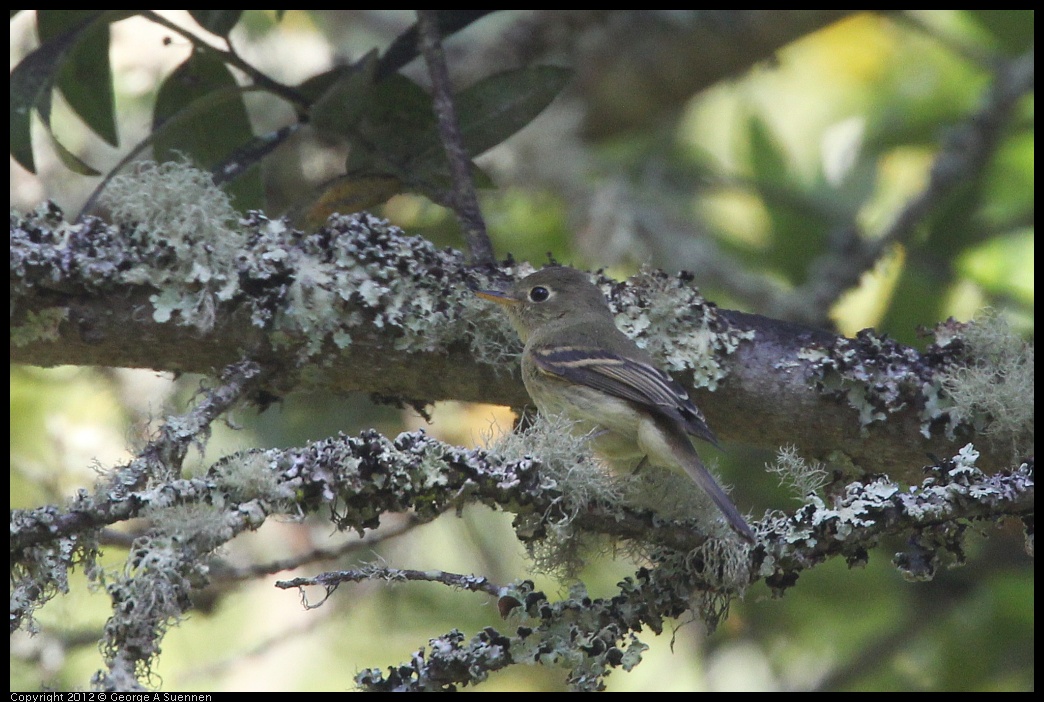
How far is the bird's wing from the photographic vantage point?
9.93 ft

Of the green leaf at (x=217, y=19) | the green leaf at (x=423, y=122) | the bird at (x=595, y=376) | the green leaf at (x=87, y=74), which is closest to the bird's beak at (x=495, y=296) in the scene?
the bird at (x=595, y=376)

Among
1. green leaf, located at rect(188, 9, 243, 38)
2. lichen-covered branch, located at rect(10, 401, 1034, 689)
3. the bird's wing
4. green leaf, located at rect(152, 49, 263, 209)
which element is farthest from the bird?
green leaf, located at rect(188, 9, 243, 38)

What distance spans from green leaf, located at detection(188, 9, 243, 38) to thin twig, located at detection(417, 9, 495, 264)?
679mm

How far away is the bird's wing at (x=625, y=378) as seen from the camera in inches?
119

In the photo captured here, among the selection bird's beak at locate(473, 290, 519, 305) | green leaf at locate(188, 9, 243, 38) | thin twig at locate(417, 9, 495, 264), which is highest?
green leaf at locate(188, 9, 243, 38)

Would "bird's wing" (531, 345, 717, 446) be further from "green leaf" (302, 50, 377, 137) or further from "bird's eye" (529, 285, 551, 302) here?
"green leaf" (302, 50, 377, 137)

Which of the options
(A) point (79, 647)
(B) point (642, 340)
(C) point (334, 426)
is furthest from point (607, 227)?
Result: (A) point (79, 647)

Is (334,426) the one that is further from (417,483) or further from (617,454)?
(417,483)

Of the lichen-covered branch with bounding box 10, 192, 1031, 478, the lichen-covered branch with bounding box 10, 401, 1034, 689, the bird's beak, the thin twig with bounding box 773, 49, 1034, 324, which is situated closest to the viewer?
the lichen-covered branch with bounding box 10, 401, 1034, 689

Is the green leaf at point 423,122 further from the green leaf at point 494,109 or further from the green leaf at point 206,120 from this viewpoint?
the green leaf at point 206,120

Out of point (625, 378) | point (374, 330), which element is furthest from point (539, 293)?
point (374, 330)

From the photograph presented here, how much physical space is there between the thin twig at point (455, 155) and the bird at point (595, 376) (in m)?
0.23

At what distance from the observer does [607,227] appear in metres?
5.75

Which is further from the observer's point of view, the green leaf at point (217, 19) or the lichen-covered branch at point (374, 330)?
the green leaf at point (217, 19)
